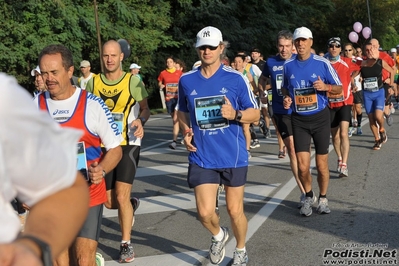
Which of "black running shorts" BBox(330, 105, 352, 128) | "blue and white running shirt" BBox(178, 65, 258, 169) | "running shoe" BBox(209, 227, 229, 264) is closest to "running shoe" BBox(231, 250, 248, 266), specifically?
"running shoe" BBox(209, 227, 229, 264)

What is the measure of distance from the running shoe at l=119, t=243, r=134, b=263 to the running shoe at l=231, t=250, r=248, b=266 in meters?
1.01

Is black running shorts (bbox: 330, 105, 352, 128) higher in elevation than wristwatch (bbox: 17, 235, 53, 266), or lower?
lower

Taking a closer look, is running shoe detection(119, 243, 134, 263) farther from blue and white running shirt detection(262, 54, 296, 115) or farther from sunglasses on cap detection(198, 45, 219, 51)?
blue and white running shirt detection(262, 54, 296, 115)

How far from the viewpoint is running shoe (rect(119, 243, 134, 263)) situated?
6641mm

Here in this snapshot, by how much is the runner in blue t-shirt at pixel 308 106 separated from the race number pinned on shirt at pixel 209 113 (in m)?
2.25

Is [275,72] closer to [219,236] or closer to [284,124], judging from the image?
[284,124]

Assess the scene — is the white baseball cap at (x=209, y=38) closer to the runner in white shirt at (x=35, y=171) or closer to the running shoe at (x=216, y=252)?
the running shoe at (x=216, y=252)

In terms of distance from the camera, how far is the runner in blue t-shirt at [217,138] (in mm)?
6195

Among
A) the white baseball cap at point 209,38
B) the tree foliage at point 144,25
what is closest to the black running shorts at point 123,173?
the white baseball cap at point 209,38

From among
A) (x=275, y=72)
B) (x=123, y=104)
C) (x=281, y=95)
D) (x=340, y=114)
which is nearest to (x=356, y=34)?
(x=340, y=114)

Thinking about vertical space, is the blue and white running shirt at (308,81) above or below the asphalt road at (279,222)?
above

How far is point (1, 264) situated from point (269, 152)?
12.7m

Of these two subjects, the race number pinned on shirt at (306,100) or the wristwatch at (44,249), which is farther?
the race number pinned on shirt at (306,100)

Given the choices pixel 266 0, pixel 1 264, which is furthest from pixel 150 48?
pixel 1 264
